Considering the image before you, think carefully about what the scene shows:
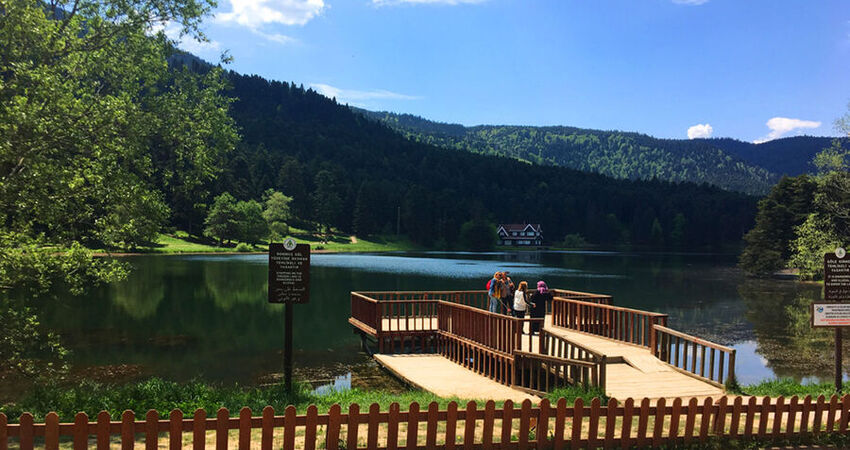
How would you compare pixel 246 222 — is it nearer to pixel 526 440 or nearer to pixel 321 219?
pixel 321 219

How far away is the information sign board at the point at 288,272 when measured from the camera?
11.3 metres

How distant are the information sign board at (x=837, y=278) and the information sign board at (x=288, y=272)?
418 inches

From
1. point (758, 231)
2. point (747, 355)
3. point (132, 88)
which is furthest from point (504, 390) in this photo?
point (758, 231)

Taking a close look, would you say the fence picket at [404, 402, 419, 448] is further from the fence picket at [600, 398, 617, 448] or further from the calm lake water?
the calm lake water

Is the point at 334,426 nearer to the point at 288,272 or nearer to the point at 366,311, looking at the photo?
the point at 288,272

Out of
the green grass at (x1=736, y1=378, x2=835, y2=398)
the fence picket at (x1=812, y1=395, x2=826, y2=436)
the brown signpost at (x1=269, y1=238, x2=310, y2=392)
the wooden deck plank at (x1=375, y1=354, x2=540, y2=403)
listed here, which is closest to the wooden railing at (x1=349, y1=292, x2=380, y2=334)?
the wooden deck plank at (x1=375, y1=354, x2=540, y2=403)

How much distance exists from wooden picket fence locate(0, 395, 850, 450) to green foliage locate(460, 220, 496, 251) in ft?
446

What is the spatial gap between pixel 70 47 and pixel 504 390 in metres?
12.5

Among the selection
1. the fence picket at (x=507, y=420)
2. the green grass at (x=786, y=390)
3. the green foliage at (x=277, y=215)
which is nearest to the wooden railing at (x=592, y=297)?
the green grass at (x=786, y=390)

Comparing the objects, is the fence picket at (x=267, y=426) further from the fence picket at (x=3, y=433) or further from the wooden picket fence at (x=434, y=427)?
the fence picket at (x=3, y=433)

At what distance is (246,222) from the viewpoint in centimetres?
10219

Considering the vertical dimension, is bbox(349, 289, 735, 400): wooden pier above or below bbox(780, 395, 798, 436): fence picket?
below

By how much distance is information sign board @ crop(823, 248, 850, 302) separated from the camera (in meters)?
12.0

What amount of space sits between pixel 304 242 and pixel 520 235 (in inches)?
3832
